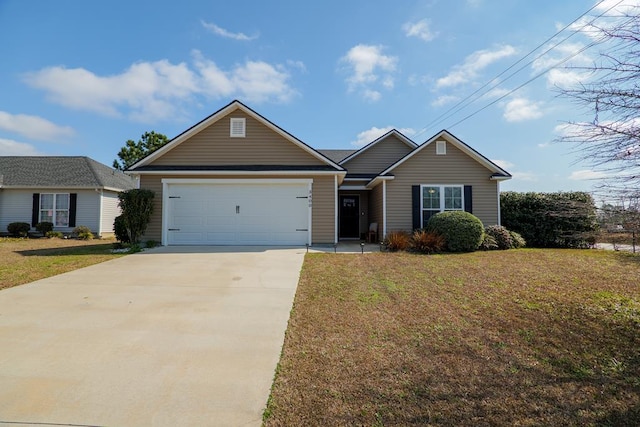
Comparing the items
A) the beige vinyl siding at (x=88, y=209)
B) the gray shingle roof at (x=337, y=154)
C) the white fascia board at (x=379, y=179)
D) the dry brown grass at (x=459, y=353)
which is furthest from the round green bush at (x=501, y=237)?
the beige vinyl siding at (x=88, y=209)

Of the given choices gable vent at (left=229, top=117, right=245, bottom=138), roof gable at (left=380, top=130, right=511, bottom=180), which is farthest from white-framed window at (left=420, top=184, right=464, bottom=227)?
gable vent at (left=229, top=117, right=245, bottom=138)

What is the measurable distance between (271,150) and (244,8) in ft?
16.2

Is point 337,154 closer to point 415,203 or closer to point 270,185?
point 415,203

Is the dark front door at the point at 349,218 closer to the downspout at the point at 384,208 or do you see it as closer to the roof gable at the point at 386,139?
the roof gable at the point at 386,139

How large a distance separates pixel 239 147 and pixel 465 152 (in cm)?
974

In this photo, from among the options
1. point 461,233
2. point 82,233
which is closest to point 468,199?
point 461,233

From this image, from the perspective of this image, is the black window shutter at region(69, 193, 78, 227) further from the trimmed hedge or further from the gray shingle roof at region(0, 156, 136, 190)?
the trimmed hedge

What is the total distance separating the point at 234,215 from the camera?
39.1 feet

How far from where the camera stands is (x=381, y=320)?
4.32m

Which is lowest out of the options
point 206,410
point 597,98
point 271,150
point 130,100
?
point 206,410

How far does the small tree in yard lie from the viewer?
11.0m

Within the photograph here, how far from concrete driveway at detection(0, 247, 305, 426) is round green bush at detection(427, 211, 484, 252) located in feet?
23.5

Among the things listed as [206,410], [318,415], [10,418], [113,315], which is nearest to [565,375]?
[318,415]

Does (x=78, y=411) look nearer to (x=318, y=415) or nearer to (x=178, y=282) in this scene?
(x=318, y=415)
